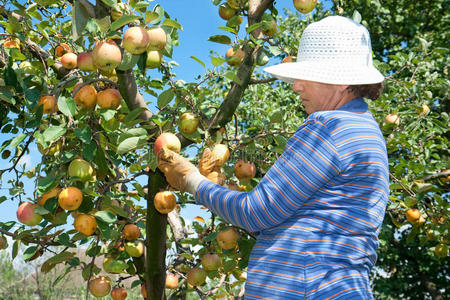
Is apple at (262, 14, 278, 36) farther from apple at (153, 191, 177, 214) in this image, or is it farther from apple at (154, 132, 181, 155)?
apple at (153, 191, 177, 214)

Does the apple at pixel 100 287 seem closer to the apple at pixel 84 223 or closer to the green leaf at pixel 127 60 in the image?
the apple at pixel 84 223

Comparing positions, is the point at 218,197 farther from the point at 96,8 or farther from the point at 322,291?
the point at 96,8

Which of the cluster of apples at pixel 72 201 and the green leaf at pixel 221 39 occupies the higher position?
the green leaf at pixel 221 39

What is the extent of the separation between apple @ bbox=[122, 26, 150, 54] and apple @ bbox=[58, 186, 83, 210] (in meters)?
0.58

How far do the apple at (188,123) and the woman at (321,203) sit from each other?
1.97 feet

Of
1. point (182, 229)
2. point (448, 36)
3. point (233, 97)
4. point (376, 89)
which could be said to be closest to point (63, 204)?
point (233, 97)

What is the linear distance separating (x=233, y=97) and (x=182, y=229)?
166 cm

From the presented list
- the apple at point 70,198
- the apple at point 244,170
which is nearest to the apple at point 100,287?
the apple at point 70,198

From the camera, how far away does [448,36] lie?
26.0 ft

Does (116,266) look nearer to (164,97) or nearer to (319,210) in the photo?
(164,97)

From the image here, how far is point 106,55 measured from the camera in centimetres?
179

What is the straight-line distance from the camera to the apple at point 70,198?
5.83 ft

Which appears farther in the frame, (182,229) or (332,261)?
(182,229)

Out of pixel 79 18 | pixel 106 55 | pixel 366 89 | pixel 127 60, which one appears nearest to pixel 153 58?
pixel 127 60
